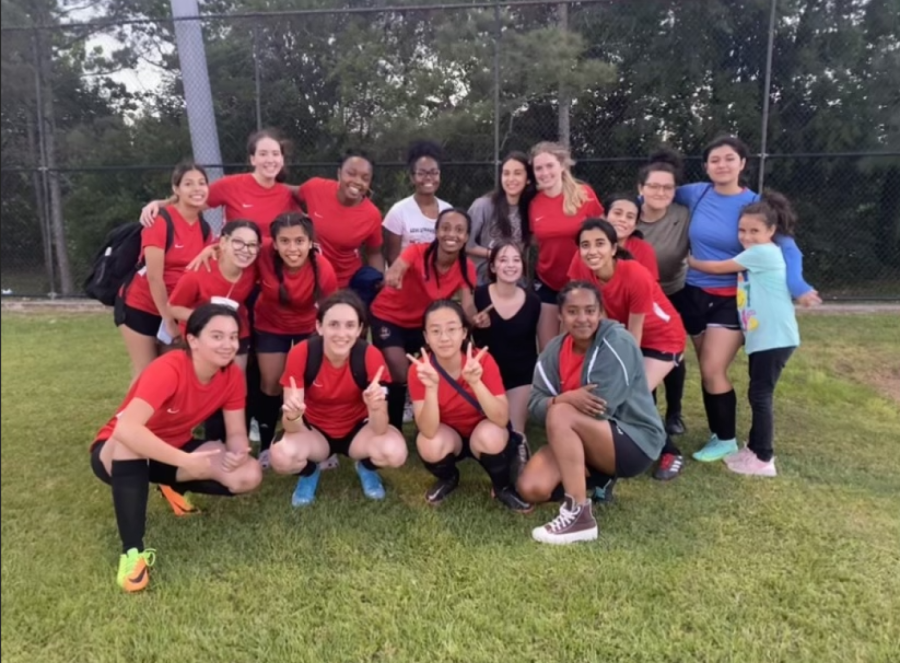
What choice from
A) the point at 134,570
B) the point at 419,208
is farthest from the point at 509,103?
the point at 134,570

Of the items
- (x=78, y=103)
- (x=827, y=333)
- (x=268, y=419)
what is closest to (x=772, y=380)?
(x=268, y=419)

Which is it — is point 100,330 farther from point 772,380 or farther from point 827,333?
point 827,333

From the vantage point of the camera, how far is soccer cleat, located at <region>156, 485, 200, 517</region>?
3.44m

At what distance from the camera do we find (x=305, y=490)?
11.7ft

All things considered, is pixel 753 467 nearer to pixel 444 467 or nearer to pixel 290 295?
pixel 444 467

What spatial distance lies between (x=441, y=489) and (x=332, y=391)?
29.8 inches

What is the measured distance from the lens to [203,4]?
9883 millimetres

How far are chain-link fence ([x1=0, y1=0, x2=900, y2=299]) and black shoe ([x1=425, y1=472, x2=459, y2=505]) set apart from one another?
4490 millimetres

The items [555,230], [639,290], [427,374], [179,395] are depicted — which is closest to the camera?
[179,395]

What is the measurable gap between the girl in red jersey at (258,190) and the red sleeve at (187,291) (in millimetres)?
613

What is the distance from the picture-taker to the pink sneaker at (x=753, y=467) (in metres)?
3.90

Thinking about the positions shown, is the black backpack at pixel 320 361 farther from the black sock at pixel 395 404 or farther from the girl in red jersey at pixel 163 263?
the girl in red jersey at pixel 163 263

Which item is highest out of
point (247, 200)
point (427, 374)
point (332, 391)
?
point (247, 200)

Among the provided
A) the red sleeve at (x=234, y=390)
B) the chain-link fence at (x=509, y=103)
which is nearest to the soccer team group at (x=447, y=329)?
the red sleeve at (x=234, y=390)
